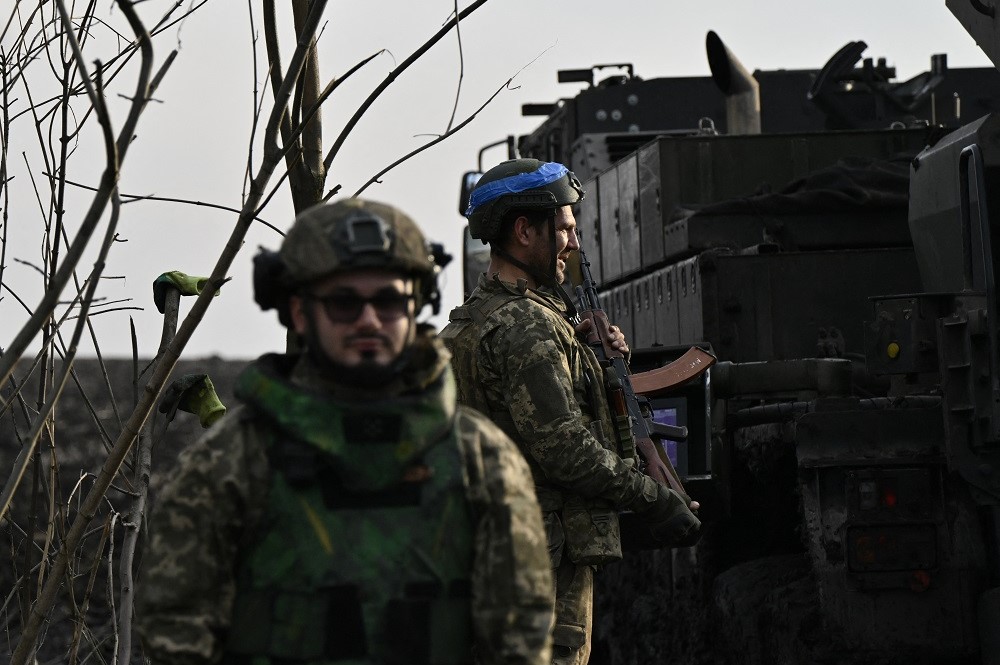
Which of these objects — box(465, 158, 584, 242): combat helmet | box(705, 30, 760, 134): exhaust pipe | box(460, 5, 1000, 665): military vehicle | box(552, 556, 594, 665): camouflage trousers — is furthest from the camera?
box(705, 30, 760, 134): exhaust pipe

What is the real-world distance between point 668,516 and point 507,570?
1874 millimetres

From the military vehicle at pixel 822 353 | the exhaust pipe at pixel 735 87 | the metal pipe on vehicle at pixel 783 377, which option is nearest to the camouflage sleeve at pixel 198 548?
the military vehicle at pixel 822 353

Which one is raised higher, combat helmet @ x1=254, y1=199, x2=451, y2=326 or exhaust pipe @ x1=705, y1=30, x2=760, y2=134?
exhaust pipe @ x1=705, y1=30, x2=760, y2=134

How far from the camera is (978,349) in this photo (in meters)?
5.79

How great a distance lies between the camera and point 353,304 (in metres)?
2.71

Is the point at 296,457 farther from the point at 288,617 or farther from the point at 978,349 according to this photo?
the point at 978,349

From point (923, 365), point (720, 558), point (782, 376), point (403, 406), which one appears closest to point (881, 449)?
point (923, 365)

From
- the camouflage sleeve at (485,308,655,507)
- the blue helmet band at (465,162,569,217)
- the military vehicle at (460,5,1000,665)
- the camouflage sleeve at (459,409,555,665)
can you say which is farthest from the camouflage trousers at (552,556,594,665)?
the military vehicle at (460,5,1000,665)

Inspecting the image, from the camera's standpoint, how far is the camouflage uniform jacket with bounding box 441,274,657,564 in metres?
4.27

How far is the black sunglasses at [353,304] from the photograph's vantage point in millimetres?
2701

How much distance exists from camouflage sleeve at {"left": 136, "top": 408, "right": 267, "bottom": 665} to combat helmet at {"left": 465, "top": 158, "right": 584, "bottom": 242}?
2.02 metres

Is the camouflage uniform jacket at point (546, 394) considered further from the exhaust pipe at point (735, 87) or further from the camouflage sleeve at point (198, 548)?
the exhaust pipe at point (735, 87)

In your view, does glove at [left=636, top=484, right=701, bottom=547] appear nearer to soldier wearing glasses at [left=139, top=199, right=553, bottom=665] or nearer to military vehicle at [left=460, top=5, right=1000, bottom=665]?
military vehicle at [left=460, top=5, right=1000, bottom=665]

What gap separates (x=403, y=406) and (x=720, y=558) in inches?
199
